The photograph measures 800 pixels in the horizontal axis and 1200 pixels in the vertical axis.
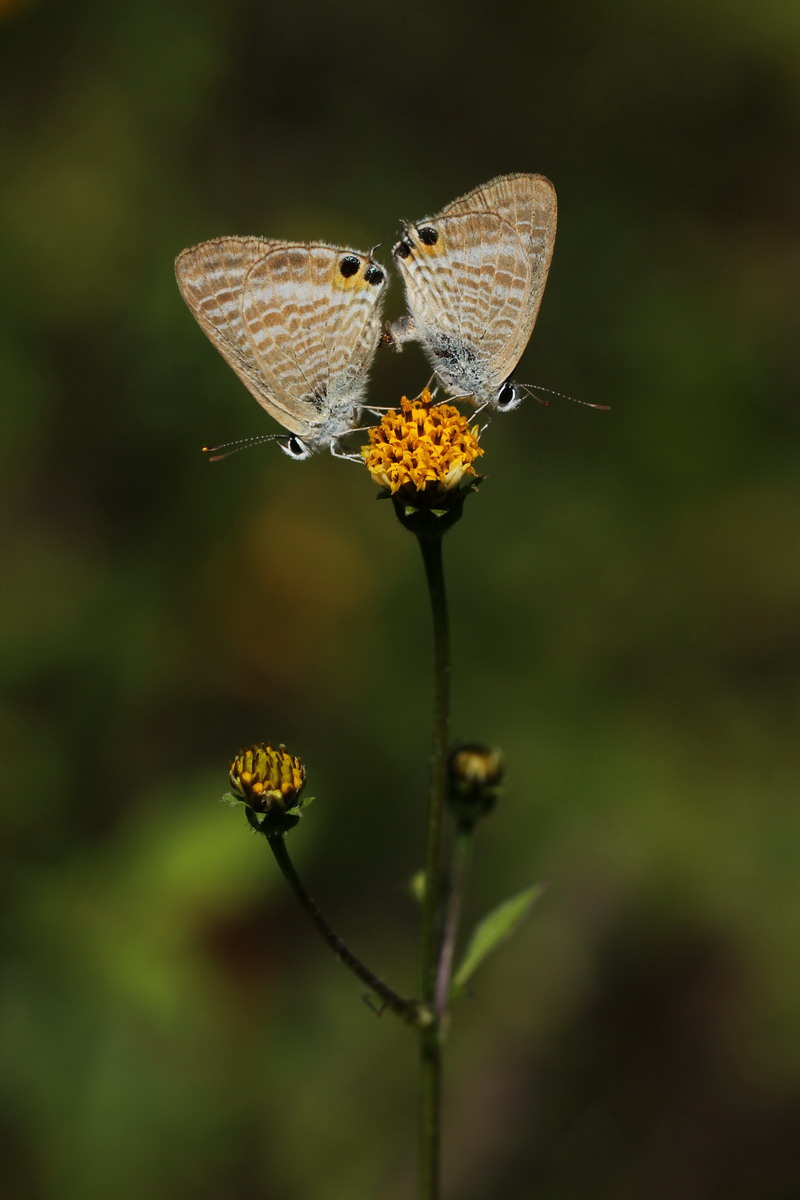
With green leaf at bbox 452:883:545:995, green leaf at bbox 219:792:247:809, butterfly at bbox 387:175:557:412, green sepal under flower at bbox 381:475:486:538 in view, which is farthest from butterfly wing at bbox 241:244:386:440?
green leaf at bbox 452:883:545:995

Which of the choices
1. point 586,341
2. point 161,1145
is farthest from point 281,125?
point 161,1145

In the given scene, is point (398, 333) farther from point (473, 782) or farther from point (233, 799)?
point (233, 799)

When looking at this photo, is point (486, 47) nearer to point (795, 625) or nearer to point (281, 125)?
point (281, 125)

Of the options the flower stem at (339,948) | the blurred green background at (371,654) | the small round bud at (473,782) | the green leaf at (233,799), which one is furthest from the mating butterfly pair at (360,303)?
the blurred green background at (371,654)

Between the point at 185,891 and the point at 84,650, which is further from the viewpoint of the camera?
the point at 84,650

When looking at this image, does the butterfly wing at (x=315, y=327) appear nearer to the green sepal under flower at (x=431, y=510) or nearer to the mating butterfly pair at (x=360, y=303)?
the mating butterfly pair at (x=360, y=303)

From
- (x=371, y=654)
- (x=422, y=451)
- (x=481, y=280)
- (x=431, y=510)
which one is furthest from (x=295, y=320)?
(x=371, y=654)

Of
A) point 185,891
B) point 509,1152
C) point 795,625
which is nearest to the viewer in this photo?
point 185,891
